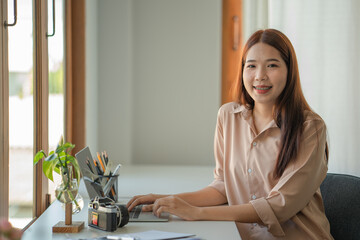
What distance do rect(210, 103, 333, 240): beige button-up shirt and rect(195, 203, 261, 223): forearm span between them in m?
0.02

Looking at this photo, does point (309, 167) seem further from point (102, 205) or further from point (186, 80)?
point (186, 80)

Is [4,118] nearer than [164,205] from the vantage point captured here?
Yes

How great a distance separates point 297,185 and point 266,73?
386 millimetres

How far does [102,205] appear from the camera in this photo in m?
1.29

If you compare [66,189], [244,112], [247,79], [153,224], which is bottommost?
[153,224]

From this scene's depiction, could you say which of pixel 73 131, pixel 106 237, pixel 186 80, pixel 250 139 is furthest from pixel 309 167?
pixel 186 80

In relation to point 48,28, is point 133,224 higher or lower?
lower

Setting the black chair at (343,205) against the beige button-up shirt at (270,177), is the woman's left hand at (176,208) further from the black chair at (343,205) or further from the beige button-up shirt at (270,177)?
the black chair at (343,205)

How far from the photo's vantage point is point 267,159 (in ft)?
5.31

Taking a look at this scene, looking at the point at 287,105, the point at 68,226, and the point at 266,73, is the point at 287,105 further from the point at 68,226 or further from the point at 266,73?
the point at 68,226

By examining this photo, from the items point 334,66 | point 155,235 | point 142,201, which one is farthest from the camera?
point 334,66

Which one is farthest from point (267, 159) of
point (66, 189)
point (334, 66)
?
point (66, 189)

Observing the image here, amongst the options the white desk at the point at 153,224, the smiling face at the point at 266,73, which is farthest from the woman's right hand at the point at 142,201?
the smiling face at the point at 266,73

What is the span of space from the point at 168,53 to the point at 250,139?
154cm
